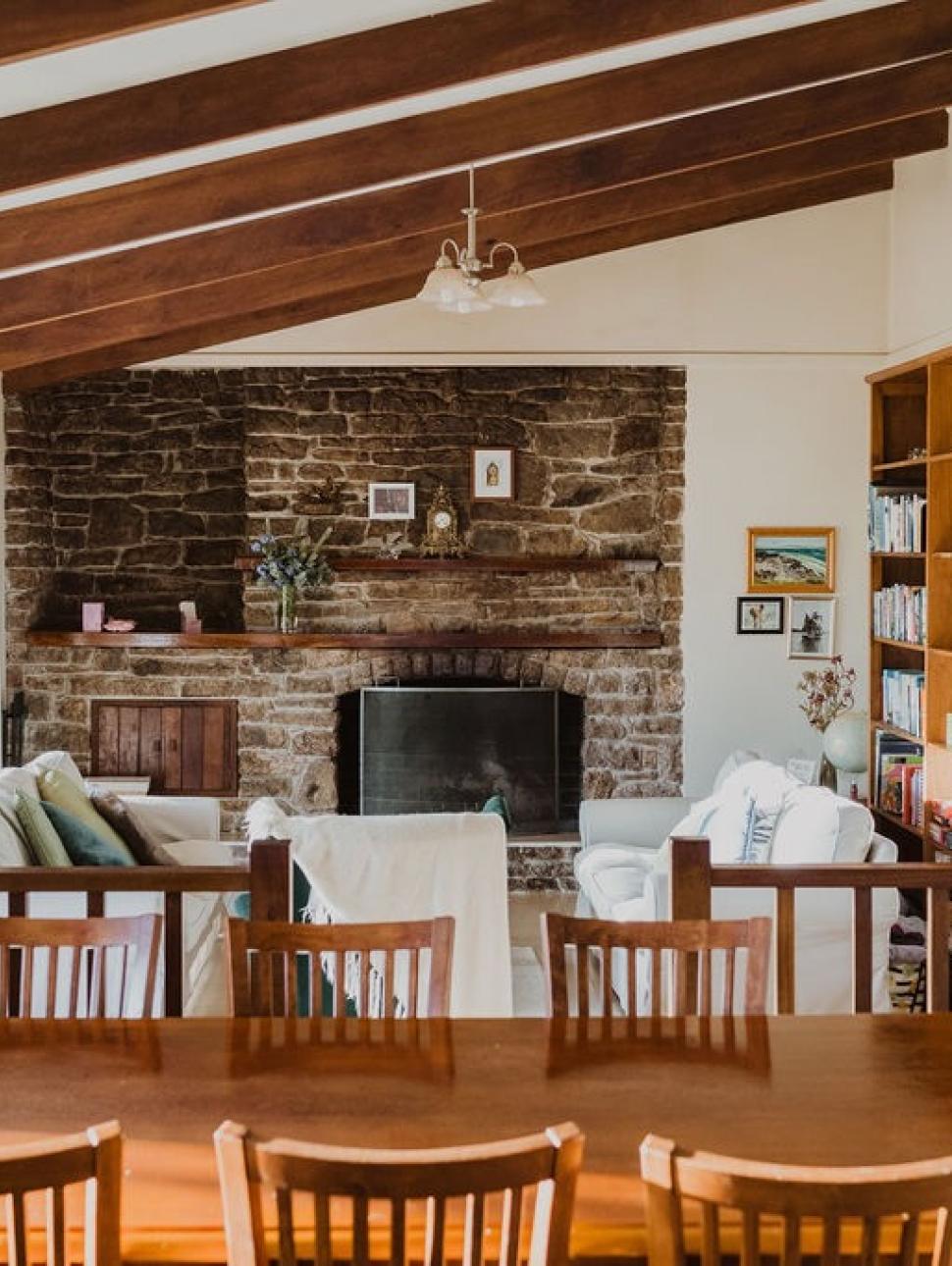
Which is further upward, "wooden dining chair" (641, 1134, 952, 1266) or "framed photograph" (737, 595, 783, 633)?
"framed photograph" (737, 595, 783, 633)

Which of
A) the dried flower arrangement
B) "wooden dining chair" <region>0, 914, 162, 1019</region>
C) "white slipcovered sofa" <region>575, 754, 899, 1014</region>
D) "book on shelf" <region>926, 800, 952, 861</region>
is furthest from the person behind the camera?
the dried flower arrangement

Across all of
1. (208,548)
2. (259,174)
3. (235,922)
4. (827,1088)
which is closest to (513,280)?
(259,174)

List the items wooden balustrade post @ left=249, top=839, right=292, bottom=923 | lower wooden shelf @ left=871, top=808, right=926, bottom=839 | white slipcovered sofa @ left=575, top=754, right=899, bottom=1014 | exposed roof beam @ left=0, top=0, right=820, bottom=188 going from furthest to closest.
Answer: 1. lower wooden shelf @ left=871, top=808, right=926, bottom=839
2. white slipcovered sofa @ left=575, top=754, right=899, bottom=1014
3. exposed roof beam @ left=0, top=0, right=820, bottom=188
4. wooden balustrade post @ left=249, top=839, right=292, bottom=923

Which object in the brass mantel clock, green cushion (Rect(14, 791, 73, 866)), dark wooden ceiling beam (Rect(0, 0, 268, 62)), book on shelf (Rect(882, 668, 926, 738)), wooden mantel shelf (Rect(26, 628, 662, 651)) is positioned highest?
dark wooden ceiling beam (Rect(0, 0, 268, 62))

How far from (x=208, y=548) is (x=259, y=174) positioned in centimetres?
383

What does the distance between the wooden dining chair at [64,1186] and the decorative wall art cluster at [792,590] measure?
20.8ft

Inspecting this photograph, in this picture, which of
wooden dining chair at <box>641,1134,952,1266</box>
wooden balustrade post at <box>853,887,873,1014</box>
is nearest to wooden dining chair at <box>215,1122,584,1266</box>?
wooden dining chair at <box>641,1134,952,1266</box>

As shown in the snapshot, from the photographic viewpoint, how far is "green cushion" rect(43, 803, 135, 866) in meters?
5.22

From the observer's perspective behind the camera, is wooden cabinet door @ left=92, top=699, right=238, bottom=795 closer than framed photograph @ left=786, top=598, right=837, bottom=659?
No

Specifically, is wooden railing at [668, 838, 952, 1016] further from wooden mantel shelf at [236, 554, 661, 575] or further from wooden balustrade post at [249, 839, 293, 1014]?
wooden mantel shelf at [236, 554, 661, 575]

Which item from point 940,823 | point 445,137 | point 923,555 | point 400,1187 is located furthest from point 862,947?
point 923,555

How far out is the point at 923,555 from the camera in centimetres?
675

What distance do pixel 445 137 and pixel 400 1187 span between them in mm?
3795

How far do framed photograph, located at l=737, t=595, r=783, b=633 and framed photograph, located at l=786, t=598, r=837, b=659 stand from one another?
0.22ft
